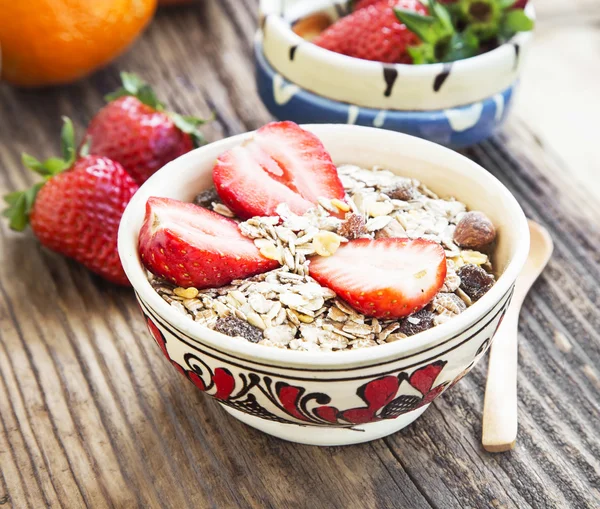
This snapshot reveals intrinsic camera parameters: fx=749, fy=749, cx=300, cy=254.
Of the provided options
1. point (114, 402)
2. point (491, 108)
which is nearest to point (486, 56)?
point (491, 108)

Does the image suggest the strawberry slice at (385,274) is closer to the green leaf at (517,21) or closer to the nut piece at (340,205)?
the nut piece at (340,205)

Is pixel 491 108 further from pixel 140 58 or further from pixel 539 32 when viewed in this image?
pixel 140 58

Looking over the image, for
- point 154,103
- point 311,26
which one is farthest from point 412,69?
point 154,103

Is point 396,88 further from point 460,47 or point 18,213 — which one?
point 18,213

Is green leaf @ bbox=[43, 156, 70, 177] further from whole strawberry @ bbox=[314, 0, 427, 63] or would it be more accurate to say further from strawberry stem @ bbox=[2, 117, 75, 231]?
whole strawberry @ bbox=[314, 0, 427, 63]

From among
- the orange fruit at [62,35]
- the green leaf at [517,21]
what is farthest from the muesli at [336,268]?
the orange fruit at [62,35]

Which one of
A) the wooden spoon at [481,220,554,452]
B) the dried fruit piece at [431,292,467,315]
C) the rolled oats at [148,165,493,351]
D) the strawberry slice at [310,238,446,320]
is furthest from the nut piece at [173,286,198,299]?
the wooden spoon at [481,220,554,452]
